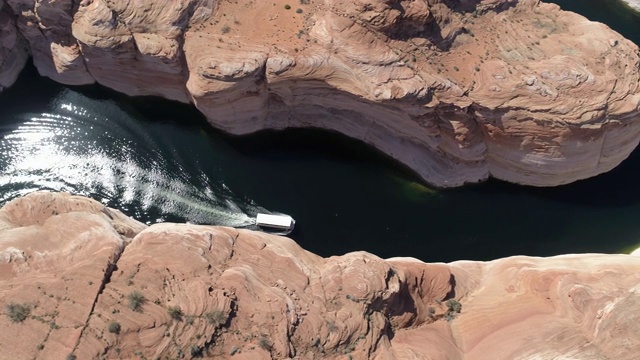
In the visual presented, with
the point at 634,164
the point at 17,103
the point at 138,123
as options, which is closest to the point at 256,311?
the point at 138,123

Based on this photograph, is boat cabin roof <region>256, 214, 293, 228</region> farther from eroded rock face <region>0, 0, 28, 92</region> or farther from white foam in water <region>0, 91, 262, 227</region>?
eroded rock face <region>0, 0, 28, 92</region>

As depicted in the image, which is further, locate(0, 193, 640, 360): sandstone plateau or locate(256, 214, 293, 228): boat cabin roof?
locate(256, 214, 293, 228): boat cabin roof

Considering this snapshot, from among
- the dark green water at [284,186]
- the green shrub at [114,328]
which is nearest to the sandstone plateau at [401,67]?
the dark green water at [284,186]

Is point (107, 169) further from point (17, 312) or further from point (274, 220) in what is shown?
point (17, 312)

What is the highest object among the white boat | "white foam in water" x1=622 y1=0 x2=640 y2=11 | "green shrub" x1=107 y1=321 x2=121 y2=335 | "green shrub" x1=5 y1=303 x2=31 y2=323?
"white foam in water" x1=622 y1=0 x2=640 y2=11

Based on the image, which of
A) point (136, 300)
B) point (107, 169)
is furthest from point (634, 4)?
point (136, 300)

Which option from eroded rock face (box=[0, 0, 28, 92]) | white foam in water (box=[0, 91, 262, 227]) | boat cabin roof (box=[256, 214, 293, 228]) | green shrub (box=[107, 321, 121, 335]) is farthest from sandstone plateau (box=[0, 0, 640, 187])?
green shrub (box=[107, 321, 121, 335])

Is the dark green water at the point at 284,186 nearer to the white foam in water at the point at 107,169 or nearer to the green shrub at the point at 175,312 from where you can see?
the white foam in water at the point at 107,169
